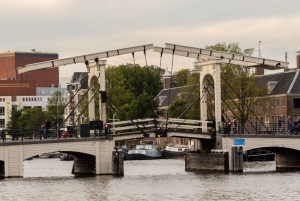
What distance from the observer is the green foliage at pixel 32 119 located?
15412 centimetres

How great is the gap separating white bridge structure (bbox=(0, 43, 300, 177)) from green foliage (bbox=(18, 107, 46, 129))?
91921mm

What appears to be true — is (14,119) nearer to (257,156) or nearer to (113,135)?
(257,156)

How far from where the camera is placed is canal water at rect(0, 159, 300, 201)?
4397 cm

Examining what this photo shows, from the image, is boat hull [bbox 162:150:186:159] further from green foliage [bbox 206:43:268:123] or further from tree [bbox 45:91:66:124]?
tree [bbox 45:91:66:124]

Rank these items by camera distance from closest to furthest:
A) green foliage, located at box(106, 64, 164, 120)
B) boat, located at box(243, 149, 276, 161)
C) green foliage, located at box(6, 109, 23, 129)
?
boat, located at box(243, 149, 276, 161)
green foliage, located at box(106, 64, 164, 120)
green foliage, located at box(6, 109, 23, 129)

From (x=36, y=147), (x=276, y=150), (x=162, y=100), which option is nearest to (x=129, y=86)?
(x=162, y=100)

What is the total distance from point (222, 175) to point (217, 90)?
6258 millimetres

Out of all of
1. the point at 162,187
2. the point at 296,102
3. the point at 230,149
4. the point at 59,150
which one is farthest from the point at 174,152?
the point at 162,187

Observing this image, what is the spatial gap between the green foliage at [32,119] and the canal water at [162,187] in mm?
96274

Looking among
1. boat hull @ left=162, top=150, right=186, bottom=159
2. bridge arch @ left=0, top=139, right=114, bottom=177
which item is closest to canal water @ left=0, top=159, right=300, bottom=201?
bridge arch @ left=0, top=139, right=114, bottom=177

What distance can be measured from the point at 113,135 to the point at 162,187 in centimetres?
930

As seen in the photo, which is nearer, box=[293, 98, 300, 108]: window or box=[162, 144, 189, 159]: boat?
box=[162, 144, 189, 159]: boat

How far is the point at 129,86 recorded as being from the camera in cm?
13225

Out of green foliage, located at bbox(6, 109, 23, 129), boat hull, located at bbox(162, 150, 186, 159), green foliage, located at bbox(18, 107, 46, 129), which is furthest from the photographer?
green foliage, located at bbox(6, 109, 23, 129)
